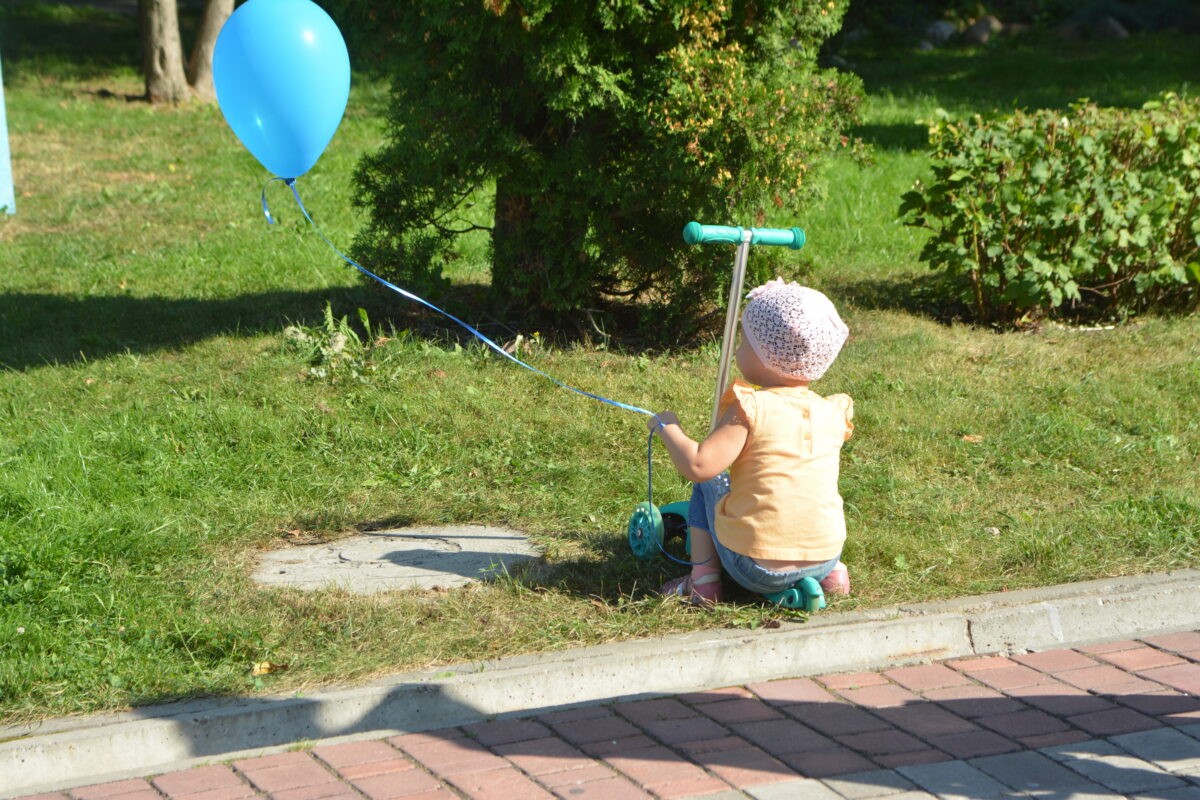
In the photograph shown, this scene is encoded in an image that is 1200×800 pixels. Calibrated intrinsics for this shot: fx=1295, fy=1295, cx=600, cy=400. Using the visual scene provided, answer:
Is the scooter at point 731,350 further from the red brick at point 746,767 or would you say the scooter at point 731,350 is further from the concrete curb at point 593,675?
the red brick at point 746,767

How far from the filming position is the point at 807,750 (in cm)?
381

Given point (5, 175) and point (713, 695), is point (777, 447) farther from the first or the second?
point (5, 175)

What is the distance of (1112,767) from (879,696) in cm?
73

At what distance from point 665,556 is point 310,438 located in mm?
1996

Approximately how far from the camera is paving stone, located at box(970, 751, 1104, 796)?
362 cm

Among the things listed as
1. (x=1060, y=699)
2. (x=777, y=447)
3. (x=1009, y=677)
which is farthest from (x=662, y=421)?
(x=1060, y=699)

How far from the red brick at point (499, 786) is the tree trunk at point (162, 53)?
13.9 m

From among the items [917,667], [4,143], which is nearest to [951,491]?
[917,667]

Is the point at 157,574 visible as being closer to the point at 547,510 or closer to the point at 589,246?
the point at 547,510

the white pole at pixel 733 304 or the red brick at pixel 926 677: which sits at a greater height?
the white pole at pixel 733 304

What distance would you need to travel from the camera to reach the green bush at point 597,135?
6750 millimetres

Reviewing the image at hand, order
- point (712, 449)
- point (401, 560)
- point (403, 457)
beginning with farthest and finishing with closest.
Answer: point (403, 457) → point (401, 560) → point (712, 449)

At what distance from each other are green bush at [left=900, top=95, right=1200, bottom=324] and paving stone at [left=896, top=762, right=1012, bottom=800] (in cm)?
475

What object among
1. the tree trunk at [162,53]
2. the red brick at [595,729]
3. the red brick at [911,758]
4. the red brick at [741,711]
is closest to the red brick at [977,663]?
the red brick at [911,758]
